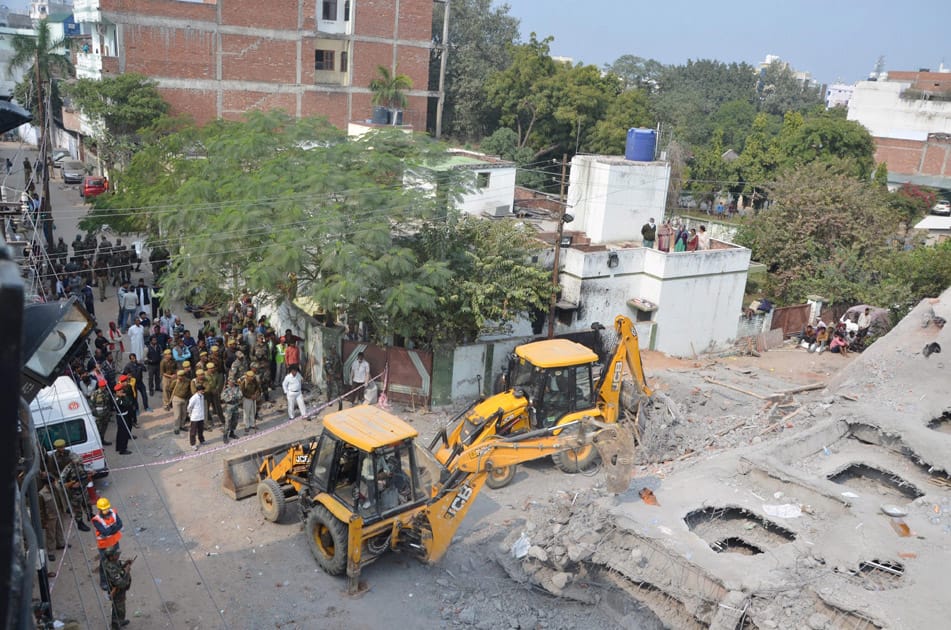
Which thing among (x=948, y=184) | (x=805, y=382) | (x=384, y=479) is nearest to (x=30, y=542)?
(x=384, y=479)

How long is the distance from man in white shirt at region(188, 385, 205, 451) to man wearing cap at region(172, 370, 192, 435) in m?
0.29

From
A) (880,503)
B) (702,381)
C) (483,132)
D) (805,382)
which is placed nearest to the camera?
(880,503)

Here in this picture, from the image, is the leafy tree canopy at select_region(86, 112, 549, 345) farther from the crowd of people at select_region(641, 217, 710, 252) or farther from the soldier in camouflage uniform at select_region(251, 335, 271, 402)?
the crowd of people at select_region(641, 217, 710, 252)

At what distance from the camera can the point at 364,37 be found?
1757 inches

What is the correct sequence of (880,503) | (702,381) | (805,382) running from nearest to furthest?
(880,503)
(702,381)
(805,382)

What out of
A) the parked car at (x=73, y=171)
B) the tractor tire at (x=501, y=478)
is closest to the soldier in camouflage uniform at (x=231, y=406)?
the tractor tire at (x=501, y=478)

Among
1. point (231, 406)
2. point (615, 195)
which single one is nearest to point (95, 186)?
point (615, 195)

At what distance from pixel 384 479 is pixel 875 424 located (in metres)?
9.76

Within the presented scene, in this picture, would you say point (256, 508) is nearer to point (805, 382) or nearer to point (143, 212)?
point (143, 212)

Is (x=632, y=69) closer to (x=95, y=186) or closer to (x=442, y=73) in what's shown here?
(x=442, y=73)

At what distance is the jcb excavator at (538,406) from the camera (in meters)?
12.8

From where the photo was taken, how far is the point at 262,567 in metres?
10.7

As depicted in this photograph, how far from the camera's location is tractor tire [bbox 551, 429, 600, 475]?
13883 mm

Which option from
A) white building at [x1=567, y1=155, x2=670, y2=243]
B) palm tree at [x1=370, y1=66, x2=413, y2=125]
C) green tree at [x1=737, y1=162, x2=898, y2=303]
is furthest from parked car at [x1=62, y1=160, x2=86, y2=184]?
green tree at [x1=737, y1=162, x2=898, y2=303]
